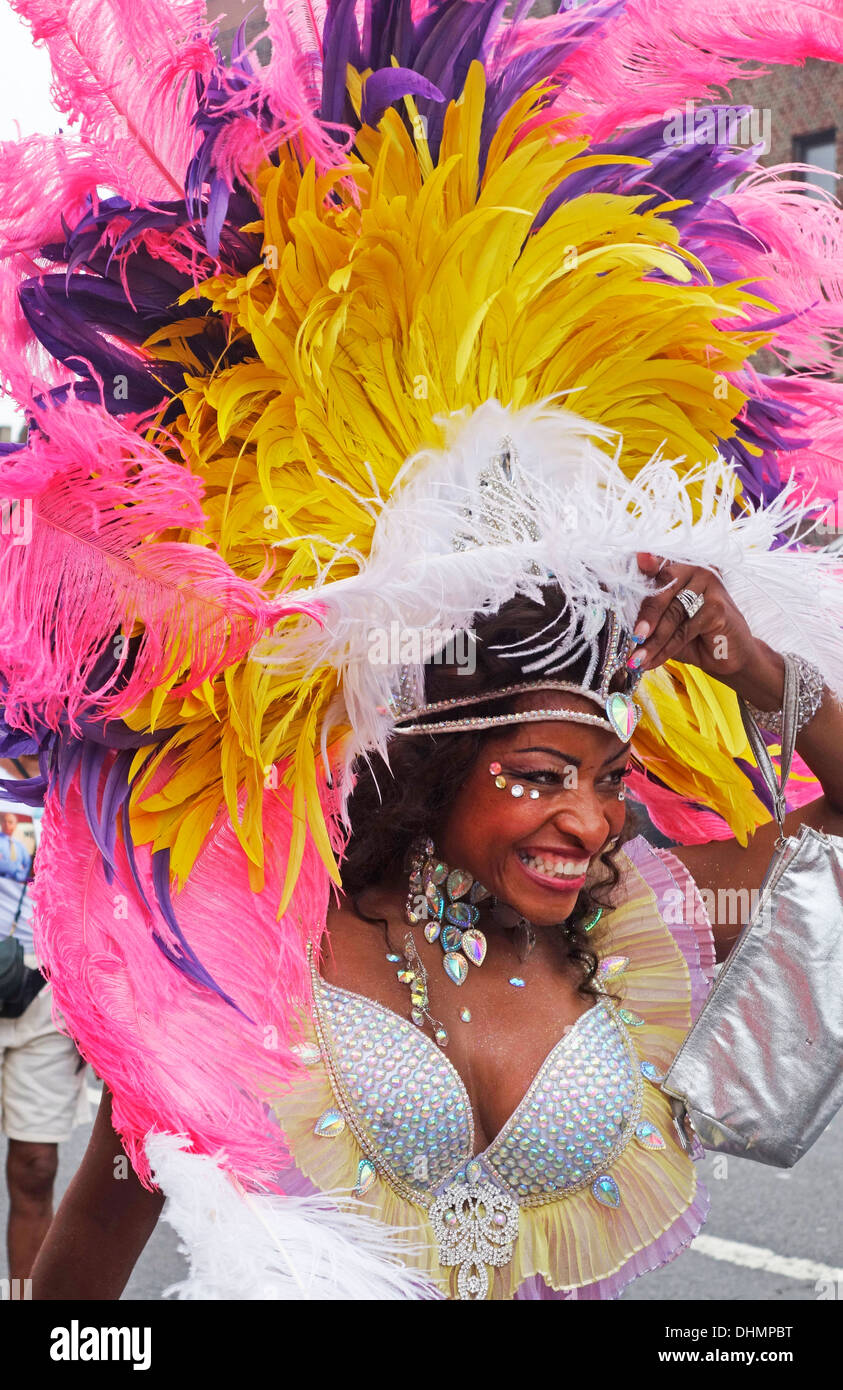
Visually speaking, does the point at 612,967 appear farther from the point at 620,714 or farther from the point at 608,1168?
the point at 620,714

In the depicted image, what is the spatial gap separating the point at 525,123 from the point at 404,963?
115cm

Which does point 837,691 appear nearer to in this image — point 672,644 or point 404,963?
point 672,644

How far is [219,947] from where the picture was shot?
1763 mm

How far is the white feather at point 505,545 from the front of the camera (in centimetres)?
166

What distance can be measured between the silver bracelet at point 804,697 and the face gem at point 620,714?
279 millimetres

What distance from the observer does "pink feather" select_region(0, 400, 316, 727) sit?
157 centimetres

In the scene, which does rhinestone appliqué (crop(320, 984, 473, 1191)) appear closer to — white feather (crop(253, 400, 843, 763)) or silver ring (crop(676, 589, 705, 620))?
white feather (crop(253, 400, 843, 763))

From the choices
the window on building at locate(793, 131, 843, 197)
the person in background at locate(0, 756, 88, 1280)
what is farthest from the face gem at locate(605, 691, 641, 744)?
the window on building at locate(793, 131, 843, 197)

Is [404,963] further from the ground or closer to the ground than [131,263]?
closer to the ground

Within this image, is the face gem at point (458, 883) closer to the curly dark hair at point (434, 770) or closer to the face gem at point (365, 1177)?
the curly dark hair at point (434, 770)
